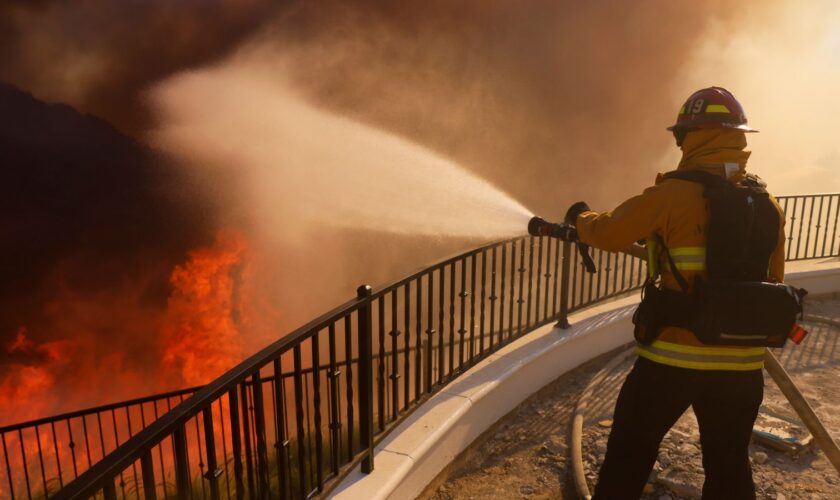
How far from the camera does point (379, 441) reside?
11.5 feet

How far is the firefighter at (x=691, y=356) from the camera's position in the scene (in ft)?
8.39

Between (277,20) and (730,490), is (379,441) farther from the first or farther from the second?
(277,20)

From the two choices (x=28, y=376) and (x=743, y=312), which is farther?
(x=28, y=376)

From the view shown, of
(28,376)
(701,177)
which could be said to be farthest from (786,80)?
(28,376)

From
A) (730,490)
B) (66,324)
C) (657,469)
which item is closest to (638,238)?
(730,490)

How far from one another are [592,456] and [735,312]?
1842mm

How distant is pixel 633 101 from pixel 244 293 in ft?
51.1

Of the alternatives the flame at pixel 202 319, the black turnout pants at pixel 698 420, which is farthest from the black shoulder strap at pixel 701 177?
the flame at pixel 202 319

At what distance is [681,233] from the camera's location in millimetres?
2543

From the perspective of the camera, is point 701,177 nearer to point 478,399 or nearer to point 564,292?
point 478,399

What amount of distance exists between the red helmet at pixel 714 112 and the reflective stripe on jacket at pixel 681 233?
47 mm

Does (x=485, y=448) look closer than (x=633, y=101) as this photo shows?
Yes

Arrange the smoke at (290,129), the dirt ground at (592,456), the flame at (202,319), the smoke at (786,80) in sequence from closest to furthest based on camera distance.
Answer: the dirt ground at (592,456)
the smoke at (290,129)
the flame at (202,319)
the smoke at (786,80)

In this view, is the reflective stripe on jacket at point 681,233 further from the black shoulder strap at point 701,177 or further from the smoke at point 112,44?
the smoke at point 112,44
